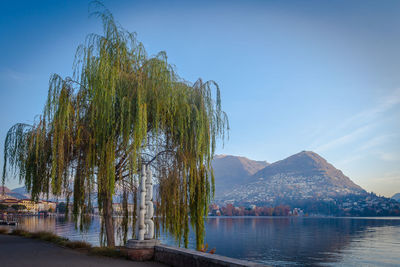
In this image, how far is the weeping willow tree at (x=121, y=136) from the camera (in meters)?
11.0

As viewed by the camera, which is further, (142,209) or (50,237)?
(50,237)

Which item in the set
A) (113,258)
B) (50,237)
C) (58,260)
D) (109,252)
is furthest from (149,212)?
(50,237)

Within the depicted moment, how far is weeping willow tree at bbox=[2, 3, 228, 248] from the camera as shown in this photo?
36.0 feet

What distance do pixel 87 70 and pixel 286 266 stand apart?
41.4m

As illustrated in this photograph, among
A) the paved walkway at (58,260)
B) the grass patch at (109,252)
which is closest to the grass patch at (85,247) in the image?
the grass patch at (109,252)

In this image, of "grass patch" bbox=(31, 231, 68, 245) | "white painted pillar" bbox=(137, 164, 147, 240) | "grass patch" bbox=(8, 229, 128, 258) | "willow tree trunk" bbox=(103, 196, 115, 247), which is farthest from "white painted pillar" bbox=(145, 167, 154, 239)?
"grass patch" bbox=(31, 231, 68, 245)

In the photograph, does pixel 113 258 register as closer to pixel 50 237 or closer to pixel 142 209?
pixel 142 209

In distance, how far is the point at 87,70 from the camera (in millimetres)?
11195

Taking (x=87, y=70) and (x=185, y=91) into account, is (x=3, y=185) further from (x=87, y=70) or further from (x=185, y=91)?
(x=185, y=91)

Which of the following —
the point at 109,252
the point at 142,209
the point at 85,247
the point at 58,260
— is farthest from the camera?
the point at 85,247

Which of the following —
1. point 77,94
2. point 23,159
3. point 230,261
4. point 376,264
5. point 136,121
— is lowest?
point 376,264

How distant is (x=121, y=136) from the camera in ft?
36.4

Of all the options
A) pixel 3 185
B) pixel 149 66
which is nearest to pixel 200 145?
pixel 149 66

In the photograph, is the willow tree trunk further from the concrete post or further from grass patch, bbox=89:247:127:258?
the concrete post
